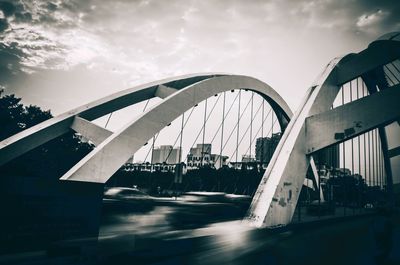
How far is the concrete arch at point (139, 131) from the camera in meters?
8.49

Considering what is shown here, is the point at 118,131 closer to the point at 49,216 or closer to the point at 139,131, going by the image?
the point at 139,131

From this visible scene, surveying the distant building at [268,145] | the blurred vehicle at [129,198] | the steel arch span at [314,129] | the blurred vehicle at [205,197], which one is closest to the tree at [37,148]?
the blurred vehicle at [129,198]

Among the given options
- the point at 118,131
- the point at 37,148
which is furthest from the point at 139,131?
the point at 37,148

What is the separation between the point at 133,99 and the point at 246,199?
896 centimetres

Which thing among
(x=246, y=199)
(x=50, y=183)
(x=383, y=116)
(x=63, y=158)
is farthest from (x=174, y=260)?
(x=63, y=158)

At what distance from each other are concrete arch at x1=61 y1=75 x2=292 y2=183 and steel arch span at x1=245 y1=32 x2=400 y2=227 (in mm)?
4699

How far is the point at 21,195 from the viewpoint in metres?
4.29

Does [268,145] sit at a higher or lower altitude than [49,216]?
higher

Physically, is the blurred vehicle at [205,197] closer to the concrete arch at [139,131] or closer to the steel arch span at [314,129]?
the concrete arch at [139,131]

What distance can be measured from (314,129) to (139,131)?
6.74m

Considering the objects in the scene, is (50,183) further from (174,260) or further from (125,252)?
(174,260)

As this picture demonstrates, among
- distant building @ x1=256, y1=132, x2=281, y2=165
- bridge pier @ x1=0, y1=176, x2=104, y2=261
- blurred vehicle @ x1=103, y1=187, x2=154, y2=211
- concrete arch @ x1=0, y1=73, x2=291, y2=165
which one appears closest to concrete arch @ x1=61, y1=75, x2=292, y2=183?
concrete arch @ x1=0, y1=73, x2=291, y2=165

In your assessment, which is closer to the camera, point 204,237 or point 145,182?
point 204,237

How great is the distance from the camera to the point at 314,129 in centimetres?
1027
